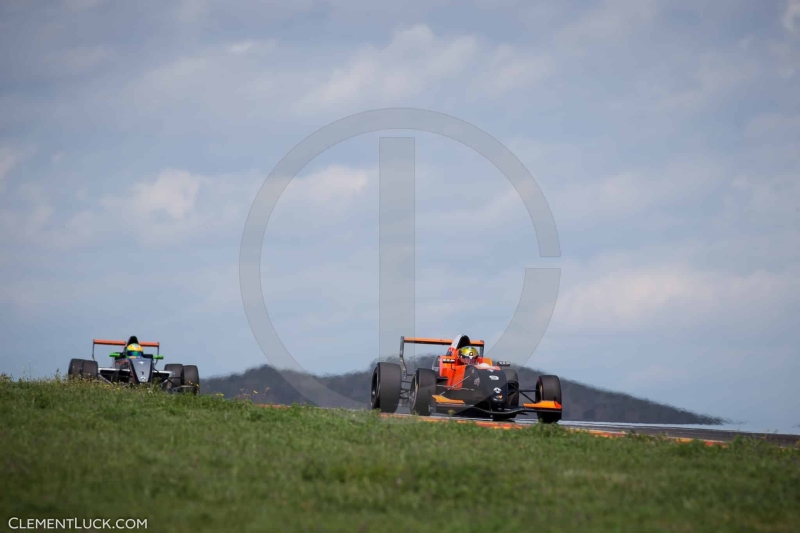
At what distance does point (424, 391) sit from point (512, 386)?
2.37 meters

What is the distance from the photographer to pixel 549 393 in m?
18.6

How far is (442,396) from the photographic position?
18625mm

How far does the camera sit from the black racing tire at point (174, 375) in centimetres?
2776

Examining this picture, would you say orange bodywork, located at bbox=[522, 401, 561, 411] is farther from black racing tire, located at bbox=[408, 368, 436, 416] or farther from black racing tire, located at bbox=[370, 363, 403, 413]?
black racing tire, located at bbox=[370, 363, 403, 413]

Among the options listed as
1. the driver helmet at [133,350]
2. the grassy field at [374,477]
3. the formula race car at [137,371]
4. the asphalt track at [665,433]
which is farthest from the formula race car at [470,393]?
the driver helmet at [133,350]

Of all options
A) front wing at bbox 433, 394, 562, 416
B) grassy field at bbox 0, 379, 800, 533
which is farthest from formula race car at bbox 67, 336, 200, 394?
grassy field at bbox 0, 379, 800, 533

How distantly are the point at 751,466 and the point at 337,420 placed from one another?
632cm

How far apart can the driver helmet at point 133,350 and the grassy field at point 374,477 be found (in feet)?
55.4

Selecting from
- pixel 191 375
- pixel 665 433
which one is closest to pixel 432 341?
pixel 665 433

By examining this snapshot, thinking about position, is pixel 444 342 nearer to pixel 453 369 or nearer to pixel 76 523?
pixel 453 369

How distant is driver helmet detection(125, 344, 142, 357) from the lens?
94.7ft

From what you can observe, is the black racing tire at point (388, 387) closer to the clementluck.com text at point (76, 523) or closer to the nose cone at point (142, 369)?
the clementluck.com text at point (76, 523)

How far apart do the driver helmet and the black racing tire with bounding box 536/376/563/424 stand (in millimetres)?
16653

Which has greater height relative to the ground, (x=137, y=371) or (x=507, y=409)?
(x=137, y=371)
